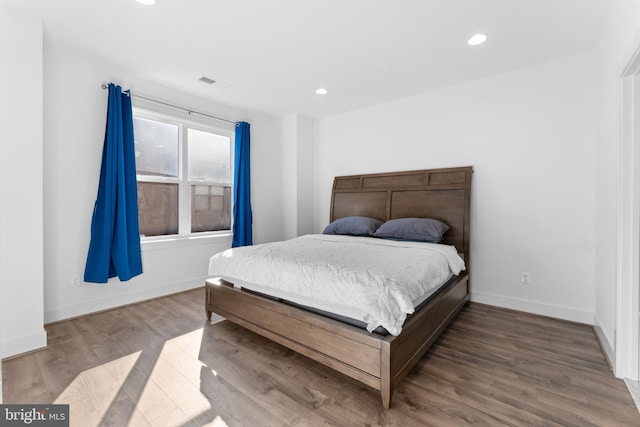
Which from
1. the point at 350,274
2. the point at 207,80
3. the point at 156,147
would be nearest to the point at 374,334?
the point at 350,274

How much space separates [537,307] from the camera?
2.91m

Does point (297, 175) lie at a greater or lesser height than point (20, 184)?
greater

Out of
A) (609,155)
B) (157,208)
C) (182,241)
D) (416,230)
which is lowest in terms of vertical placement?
(182,241)

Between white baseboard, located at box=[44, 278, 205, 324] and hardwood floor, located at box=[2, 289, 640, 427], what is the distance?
180 millimetres

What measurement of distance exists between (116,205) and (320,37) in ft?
8.63

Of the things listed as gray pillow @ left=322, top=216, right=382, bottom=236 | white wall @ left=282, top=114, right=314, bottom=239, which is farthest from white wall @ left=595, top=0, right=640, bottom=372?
white wall @ left=282, top=114, right=314, bottom=239

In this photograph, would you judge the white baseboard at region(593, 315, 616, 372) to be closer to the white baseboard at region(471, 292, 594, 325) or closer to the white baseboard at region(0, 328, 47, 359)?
the white baseboard at region(471, 292, 594, 325)

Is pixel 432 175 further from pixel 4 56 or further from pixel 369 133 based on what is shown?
pixel 4 56

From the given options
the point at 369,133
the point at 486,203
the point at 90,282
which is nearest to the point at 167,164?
the point at 90,282

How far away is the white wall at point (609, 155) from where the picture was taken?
6.03 ft

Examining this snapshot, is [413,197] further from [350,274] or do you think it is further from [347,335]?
[347,335]

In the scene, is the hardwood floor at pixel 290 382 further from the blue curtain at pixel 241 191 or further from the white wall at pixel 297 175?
the white wall at pixel 297 175

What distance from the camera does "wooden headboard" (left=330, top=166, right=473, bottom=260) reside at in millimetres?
3258

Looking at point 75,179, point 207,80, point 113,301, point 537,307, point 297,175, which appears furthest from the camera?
point 297,175
